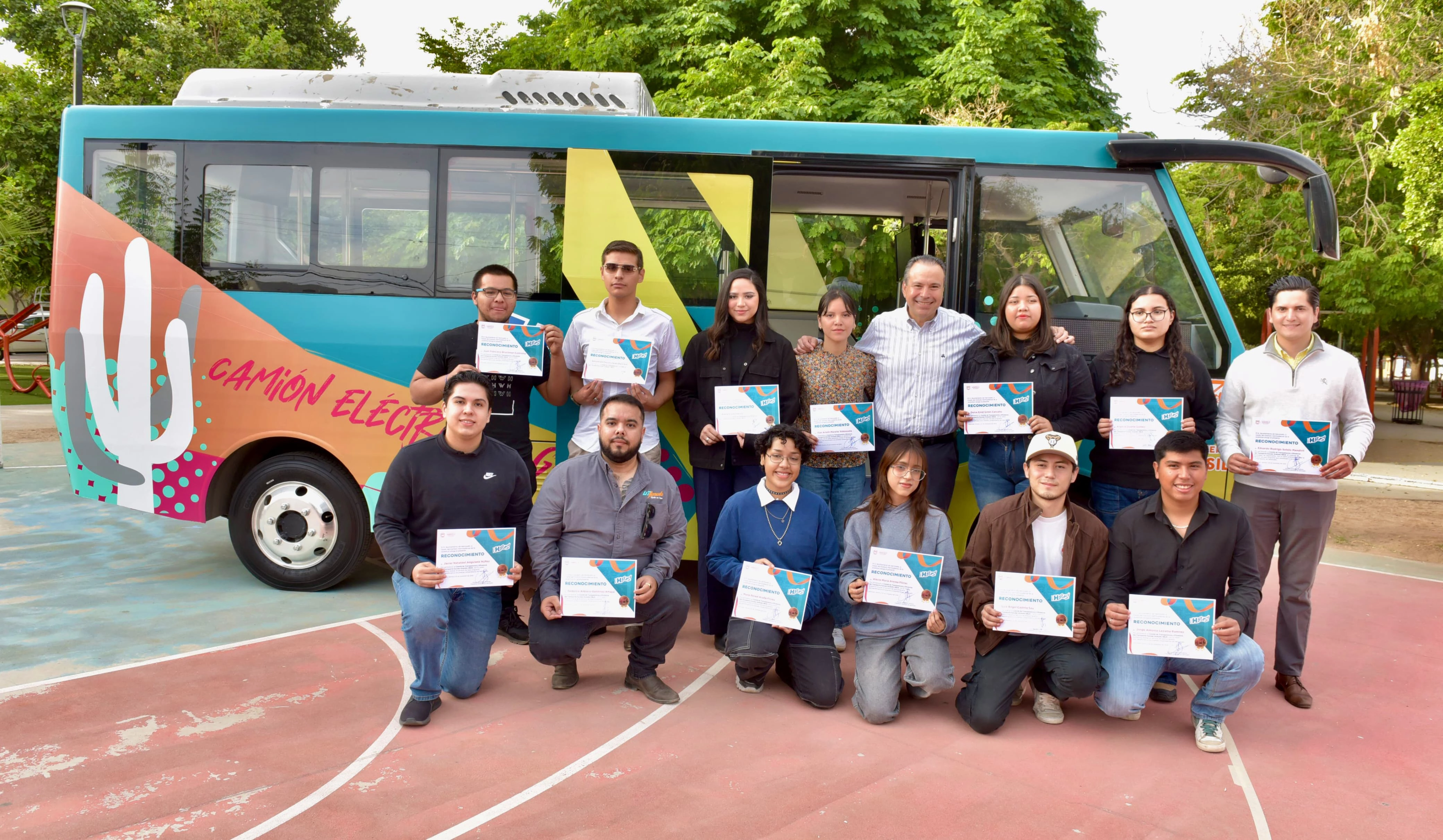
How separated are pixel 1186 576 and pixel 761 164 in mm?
3300

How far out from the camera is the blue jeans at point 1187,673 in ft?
13.9

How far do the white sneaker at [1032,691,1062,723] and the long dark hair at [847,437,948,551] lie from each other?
948 mm

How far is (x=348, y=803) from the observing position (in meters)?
3.50

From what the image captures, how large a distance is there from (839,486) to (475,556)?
2022 millimetres

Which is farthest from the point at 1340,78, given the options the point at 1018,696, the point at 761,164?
the point at 1018,696

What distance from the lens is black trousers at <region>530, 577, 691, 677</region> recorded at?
460cm

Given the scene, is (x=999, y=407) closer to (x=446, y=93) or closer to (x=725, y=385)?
(x=725, y=385)

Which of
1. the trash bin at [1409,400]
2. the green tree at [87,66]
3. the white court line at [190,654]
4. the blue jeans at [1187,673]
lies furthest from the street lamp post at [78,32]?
the trash bin at [1409,400]

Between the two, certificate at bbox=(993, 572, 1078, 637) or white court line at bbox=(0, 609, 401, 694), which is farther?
white court line at bbox=(0, 609, 401, 694)

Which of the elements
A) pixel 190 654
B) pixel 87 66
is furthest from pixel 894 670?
pixel 87 66

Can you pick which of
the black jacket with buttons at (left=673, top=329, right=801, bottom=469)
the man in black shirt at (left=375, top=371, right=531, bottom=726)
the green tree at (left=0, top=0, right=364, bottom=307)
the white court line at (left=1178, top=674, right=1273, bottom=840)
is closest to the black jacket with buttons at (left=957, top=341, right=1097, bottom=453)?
the black jacket with buttons at (left=673, top=329, right=801, bottom=469)

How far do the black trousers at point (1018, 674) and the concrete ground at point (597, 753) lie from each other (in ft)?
0.42

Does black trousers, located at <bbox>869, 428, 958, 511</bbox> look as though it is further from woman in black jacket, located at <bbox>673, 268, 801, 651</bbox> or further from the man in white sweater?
the man in white sweater

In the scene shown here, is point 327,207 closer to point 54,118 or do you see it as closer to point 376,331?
point 376,331
